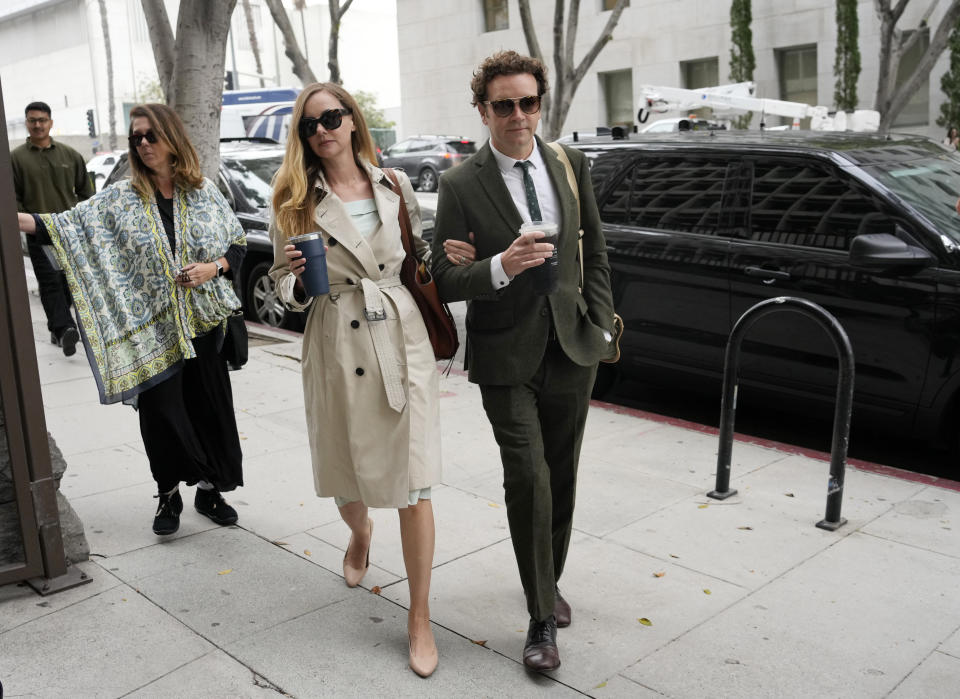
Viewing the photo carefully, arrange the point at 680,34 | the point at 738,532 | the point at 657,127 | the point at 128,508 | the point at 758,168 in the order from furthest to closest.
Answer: the point at 680,34 → the point at 657,127 → the point at 758,168 → the point at 128,508 → the point at 738,532

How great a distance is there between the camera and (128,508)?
194 inches

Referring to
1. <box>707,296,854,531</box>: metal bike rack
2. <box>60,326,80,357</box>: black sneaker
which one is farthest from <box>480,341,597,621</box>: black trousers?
<box>60,326,80,357</box>: black sneaker

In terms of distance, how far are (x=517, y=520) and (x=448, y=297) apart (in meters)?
0.79

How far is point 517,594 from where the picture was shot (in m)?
3.93

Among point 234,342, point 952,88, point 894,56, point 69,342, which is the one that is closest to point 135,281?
point 234,342

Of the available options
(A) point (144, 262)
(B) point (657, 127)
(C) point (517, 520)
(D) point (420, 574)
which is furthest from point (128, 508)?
(B) point (657, 127)

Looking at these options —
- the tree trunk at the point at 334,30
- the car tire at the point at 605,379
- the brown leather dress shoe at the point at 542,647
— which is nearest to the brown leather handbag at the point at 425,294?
the brown leather dress shoe at the point at 542,647

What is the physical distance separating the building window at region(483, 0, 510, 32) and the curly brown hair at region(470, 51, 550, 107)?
3766 centimetres

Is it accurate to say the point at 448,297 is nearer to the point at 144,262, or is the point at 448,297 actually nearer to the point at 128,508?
the point at 144,262

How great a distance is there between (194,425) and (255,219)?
550 cm

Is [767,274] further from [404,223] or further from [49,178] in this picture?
[49,178]

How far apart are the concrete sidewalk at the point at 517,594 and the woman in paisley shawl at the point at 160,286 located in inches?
21.2

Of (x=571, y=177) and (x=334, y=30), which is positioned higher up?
(x=334, y=30)

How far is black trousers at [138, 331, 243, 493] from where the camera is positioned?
4398mm
